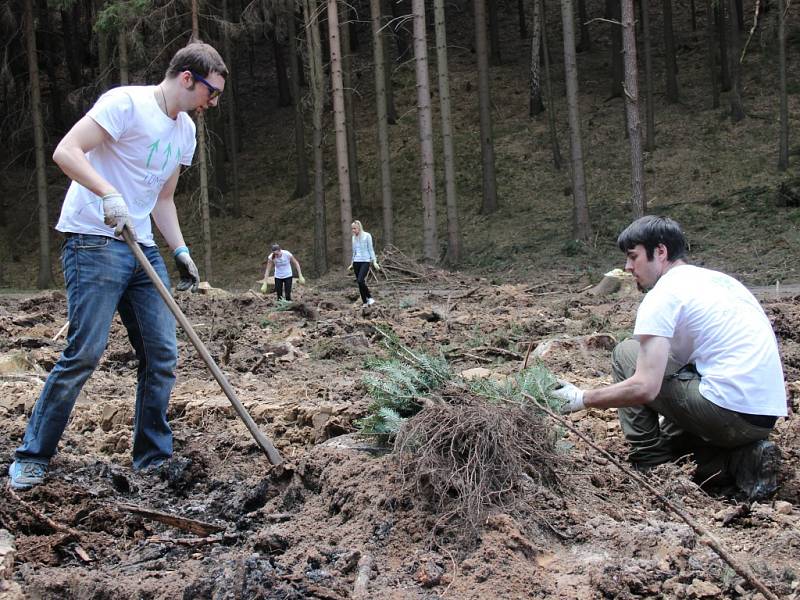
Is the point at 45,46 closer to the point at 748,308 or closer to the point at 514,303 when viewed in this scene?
the point at 514,303

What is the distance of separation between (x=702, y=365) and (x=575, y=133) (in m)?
16.6

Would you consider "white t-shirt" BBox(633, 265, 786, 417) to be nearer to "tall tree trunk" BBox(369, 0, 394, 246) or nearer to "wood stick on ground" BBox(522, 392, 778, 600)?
"wood stick on ground" BBox(522, 392, 778, 600)

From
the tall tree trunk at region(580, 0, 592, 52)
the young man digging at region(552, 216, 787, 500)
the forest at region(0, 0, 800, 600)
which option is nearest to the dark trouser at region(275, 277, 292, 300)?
the forest at region(0, 0, 800, 600)

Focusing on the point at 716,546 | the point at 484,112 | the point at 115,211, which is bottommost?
the point at 716,546

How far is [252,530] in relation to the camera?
346 centimetres

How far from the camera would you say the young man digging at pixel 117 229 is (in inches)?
155

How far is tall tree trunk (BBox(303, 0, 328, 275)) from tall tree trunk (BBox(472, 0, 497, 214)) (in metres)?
4.45

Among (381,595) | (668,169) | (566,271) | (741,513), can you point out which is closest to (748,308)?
(741,513)

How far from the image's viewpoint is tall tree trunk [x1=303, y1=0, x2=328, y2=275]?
71.8 feet

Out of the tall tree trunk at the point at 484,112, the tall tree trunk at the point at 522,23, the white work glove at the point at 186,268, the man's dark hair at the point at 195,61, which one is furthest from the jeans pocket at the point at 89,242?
the tall tree trunk at the point at 522,23

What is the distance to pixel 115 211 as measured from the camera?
386cm

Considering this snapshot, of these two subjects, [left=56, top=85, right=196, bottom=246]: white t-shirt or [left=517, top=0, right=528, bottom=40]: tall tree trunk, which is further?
[left=517, top=0, right=528, bottom=40]: tall tree trunk

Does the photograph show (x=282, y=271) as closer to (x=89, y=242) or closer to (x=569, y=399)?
(x=89, y=242)

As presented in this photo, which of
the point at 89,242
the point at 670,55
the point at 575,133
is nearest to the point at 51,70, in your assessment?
the point at 575,133
